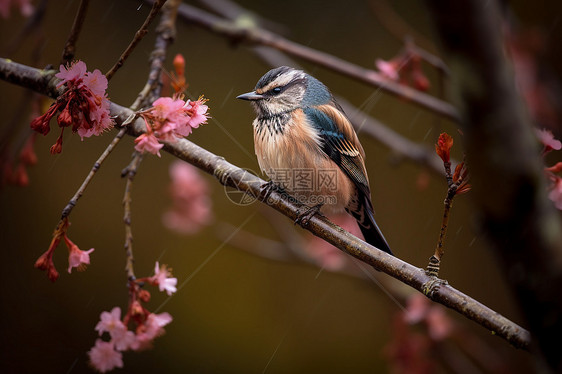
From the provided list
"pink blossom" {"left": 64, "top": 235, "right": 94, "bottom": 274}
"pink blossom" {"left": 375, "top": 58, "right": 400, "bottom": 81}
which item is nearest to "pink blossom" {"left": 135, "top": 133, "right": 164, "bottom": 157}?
"pink blossom" {"left": 64, "top": 235, "right": 94, "bottom": 274}

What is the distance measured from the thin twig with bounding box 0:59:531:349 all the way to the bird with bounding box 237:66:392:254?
0.63 feet

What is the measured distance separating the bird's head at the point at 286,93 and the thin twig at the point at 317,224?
245mm

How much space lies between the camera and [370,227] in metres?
1.34

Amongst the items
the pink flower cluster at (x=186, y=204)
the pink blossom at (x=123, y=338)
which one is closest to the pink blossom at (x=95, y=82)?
the pink blossom at (x=123, y=338)

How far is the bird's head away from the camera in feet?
4.04

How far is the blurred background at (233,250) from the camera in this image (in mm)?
1716

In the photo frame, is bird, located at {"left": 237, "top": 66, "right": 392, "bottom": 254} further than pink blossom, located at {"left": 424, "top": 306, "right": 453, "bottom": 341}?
No

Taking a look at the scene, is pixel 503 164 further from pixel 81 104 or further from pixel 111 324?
pixel 111 324

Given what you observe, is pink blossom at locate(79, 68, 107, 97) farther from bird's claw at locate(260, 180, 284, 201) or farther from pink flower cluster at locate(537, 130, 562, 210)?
pink flower cluster at locate(537, 130, 562, 210)

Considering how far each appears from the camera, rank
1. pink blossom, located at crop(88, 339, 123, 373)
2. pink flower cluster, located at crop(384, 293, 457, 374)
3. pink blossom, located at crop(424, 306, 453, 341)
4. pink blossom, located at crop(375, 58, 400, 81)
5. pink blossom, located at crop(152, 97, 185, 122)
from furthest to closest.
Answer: pink blossom, located at crop(424, 306, 453, 341)
pink flower cluster, located at crop(384, 293, 457, 374)
pink blossom, located at crop(375, 58, 400, 81)
pink blossom, located at crop(88, 339, 123, 373)
pink blossom, located at crop(152, 97, 185, 122)

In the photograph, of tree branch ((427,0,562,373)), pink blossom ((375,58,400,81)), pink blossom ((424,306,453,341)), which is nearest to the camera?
tree branch ((427,0,562,373))

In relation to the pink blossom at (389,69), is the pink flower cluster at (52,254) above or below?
below

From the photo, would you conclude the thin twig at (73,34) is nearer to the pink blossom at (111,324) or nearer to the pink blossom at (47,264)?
the pink blossom at (47,264)

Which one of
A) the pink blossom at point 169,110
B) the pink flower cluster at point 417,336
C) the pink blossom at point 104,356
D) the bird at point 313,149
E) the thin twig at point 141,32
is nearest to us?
the thin twig at point 141,32
